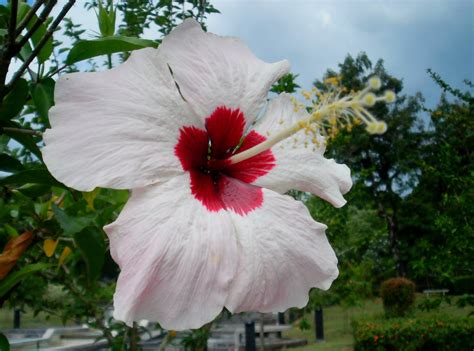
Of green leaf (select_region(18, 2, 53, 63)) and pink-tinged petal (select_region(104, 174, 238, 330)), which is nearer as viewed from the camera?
pink-tinged petal (select_region(104, 174, 238, 330))

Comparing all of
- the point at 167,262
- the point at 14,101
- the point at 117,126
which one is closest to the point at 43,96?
the point at 14,101

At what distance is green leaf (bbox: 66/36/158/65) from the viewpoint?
586mm

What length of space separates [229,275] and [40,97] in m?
0.31

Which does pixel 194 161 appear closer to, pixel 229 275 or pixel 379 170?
pixel 229 275

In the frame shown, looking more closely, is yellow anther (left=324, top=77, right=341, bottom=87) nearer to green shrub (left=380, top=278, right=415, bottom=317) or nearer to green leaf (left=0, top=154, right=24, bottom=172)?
green leaf (left=0, top=154, right=24, bottom=172)

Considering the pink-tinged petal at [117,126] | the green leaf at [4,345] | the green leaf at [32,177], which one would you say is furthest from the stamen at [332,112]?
the green leaf at [4,345]

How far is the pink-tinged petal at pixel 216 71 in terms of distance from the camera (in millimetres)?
521

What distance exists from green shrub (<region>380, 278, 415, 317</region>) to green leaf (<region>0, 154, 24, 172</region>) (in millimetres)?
9830

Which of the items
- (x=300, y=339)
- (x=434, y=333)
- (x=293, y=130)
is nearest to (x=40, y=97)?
(x=293, y=130)

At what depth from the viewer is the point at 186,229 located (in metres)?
0.47

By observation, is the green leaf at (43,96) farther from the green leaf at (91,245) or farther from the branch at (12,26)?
the green leaf at (91,245)

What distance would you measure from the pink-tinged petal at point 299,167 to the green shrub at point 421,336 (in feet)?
24.2

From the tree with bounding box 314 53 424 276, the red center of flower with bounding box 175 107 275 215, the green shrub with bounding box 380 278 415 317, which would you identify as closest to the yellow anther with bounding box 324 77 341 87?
the red center of flower with bounding box 175 107 275 215

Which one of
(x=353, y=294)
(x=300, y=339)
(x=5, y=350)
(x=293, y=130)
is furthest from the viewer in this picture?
(x=300, y=339)
